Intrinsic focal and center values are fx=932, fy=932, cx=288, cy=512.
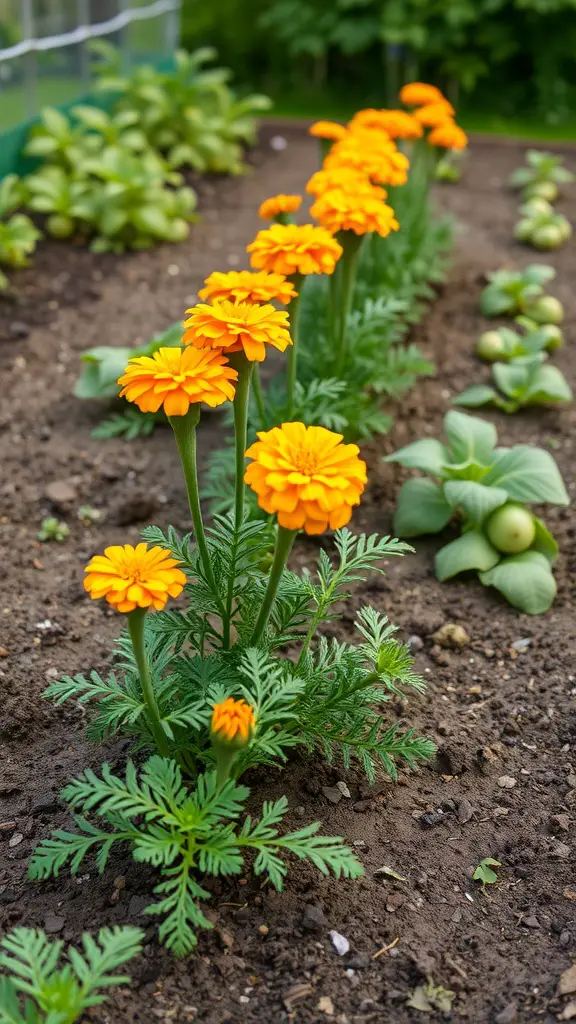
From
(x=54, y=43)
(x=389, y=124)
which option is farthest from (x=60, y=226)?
(x=389, y=124)

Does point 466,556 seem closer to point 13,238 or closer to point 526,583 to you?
point 526,583

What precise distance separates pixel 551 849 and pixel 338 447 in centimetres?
101

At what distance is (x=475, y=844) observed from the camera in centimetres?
195

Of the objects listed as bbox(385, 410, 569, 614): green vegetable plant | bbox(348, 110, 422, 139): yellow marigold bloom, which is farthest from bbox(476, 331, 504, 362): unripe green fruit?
bbox(385, 410, 569, 614): green vegetable plant

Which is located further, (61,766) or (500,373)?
(500,373)

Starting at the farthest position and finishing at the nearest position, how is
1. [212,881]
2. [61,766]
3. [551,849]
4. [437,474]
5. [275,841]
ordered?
[437,474], [61,766], [551,849], [212,881], [275,841]

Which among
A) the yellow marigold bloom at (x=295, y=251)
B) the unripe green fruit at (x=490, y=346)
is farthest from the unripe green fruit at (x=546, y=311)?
the yellow marigold bloom at (x=295, y=251)

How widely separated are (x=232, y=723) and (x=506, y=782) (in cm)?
91

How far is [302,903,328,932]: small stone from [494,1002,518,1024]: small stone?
34cm

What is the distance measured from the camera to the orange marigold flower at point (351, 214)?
2.35m

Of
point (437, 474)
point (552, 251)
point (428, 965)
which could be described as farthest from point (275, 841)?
point (552, 251)

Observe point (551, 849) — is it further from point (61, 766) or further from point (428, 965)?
point (61, 766)

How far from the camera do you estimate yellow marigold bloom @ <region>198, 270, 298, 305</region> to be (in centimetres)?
183

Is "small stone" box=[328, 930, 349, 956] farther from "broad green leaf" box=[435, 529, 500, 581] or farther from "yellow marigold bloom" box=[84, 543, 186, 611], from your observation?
"broad green leaf" box=[435, 529, 500, 581]
